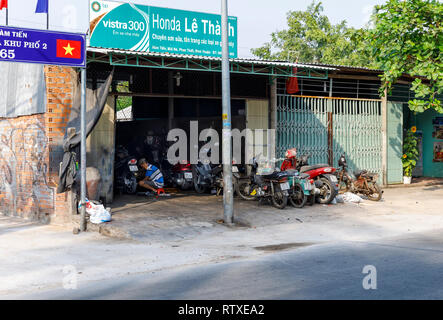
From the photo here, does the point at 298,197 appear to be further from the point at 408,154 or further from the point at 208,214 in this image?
the point at 408,154

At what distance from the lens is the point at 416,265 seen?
6961 mm

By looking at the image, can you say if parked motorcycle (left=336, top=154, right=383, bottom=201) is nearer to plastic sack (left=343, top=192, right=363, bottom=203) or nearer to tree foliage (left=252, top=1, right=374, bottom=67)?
plastic sack (left=343, top=192, right=363, bottom=203)

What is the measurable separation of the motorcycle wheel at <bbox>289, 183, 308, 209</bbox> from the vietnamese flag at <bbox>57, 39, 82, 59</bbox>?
20.1ft

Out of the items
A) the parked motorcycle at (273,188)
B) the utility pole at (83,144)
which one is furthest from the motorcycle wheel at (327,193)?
the utility pole at (83,144)

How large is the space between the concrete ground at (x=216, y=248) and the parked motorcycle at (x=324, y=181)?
40 cm

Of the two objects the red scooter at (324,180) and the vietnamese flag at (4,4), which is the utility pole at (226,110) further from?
the vietnamese flag at (4,4)

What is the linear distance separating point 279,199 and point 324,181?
148 centimetres

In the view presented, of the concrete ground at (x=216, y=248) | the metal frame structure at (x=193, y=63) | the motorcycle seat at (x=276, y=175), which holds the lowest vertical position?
the concrete ground at (x=216, y=248)

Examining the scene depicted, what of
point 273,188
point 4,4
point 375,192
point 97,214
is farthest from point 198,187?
point 4,4

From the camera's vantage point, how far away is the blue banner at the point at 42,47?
30.7 feet

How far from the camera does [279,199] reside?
12.8 meters

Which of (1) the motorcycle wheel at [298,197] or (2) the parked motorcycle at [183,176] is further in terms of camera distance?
(2) the parked motorcycle at [183,176]
